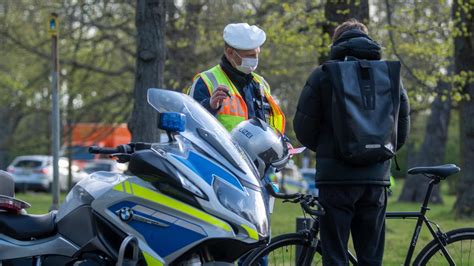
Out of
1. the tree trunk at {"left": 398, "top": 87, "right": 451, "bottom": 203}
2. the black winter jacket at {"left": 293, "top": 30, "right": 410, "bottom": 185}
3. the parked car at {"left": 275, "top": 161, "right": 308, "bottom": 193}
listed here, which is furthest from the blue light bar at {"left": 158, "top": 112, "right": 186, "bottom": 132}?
the parked car at {"left": 275, "top": 161, "right": 308, "bottom": 193}

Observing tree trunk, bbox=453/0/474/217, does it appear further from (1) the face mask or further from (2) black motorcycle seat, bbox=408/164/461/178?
(1) the face mask

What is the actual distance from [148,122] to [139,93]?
34cm

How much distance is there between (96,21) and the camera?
23.2m

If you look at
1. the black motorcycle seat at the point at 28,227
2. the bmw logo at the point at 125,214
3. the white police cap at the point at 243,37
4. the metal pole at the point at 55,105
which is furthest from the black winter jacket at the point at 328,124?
the metal pole at the point at 55,105

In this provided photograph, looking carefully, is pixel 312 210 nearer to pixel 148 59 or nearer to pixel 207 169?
pixel 207 169

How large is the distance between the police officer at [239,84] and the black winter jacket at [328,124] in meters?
0.68

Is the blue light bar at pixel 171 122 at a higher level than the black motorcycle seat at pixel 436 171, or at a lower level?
higher

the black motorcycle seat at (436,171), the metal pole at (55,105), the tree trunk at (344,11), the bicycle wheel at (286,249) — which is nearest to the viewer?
the bicycle wheel at (286,249)

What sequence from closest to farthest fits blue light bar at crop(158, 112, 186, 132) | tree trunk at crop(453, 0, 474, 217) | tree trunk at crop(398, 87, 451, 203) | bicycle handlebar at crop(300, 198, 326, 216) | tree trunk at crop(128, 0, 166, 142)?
blue light bar at crop(158, 112, 186, 132)
bicycle handlebar at crop(300, 198, 326, 216)
tree trunk at crop(128, 0, 166, 142)
tree trunk at crop(453, 0, 474, 217)
tree trunk at crop(398, 87, 451, 203)

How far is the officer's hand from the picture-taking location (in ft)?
19.8

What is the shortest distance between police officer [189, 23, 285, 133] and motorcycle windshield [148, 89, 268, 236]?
3.41ft

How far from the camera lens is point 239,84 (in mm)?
6625

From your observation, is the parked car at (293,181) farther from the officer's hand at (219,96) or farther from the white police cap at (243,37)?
the officer's hand at (219,96)

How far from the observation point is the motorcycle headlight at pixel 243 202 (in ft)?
15.5
